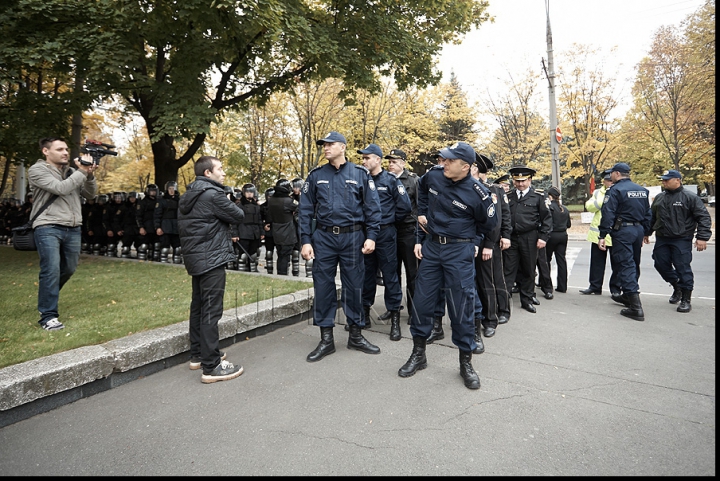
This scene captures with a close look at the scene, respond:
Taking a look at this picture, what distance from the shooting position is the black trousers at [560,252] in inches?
290

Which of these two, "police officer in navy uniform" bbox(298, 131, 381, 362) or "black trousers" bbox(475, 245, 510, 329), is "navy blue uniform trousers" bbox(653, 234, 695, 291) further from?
"police officer in navy uniform" bbox(298, 131, 381, 362)

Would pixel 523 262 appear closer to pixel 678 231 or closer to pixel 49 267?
pixel 678 231

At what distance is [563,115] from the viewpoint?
24.8 metres

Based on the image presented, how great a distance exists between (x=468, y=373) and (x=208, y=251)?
2.49 meters

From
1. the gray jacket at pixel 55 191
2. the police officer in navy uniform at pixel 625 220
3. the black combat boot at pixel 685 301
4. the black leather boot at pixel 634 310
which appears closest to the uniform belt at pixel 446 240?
the black leather boot at pixel 634 310

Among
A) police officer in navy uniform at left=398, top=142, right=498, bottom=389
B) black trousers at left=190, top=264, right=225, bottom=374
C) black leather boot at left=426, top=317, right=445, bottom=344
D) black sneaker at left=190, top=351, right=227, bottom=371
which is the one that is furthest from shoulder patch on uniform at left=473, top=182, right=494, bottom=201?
black sneaker at left=190, top=351, right=227, bottom=371

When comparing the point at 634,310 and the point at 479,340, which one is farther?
the point at 634,310

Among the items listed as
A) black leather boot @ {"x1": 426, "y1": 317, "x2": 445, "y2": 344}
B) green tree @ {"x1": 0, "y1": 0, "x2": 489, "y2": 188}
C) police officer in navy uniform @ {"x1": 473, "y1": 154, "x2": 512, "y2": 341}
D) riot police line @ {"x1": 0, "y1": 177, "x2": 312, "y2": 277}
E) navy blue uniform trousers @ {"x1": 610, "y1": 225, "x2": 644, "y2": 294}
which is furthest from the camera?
riot police line @ {"x1": 0, "y1": 177, "x2": 312, "y2": 277}

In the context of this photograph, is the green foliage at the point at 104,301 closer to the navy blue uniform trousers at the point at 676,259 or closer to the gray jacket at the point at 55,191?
the gray jacket at the point at 55,191

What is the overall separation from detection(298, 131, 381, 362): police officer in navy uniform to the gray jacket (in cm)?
246

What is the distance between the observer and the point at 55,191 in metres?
4.37

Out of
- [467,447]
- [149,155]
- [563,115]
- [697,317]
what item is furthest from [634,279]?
[149,155]

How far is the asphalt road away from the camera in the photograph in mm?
2430

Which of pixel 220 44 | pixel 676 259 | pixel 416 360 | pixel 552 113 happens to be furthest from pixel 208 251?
pixel 552 113
